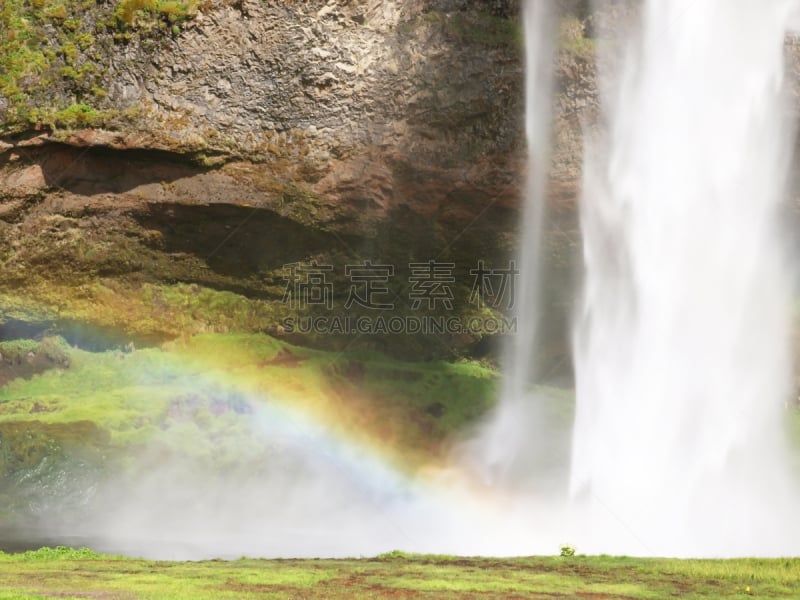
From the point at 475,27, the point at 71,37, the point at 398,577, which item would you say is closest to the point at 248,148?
the point at 71,37

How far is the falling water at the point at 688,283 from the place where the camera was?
26.5 meters

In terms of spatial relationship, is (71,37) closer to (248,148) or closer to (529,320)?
(248,148)

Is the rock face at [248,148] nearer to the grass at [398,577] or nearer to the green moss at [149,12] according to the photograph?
the green moss at [149,12]

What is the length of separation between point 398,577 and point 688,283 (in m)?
17.2

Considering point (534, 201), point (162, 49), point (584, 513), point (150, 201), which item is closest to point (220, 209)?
point (150, 201)

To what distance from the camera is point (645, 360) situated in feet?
93.7

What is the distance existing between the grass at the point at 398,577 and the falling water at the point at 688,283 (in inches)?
295

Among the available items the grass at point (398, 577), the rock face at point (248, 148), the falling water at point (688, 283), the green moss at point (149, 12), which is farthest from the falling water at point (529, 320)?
the grass at point (398, 577)

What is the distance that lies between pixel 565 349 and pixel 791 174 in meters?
9.97

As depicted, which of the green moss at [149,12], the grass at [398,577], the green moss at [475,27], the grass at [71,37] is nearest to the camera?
the grass at [398,577]

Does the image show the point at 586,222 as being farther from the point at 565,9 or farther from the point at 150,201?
the point at 150,201

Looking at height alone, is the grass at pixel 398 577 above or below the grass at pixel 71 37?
below

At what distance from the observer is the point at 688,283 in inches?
→ 1180

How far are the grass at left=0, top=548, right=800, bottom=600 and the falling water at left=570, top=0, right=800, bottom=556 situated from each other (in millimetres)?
7497
